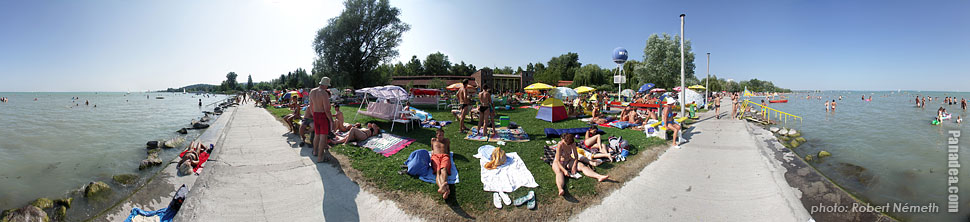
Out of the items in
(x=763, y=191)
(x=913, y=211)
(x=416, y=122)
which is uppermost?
(x=416, y=122)

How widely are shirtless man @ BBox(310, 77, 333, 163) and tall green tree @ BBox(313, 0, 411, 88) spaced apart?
25300 millimetres

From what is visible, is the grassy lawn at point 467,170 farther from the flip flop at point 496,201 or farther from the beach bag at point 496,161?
the beach bag at point 496,161

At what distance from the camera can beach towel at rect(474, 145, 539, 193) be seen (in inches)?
185

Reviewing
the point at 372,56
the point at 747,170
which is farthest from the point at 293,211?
the point at 372,56

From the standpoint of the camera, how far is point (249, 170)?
18.6 ft

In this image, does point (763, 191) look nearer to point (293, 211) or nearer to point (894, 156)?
point (293, 211)

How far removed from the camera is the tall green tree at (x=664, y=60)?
3612 centimetres

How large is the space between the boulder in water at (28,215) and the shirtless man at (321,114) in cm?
372

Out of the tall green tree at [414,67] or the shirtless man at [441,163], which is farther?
the tall green tree at [414,67]

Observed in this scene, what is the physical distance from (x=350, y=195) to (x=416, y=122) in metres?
6.20

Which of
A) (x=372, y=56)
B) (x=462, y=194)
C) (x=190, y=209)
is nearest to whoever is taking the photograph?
(x=190, y=209)

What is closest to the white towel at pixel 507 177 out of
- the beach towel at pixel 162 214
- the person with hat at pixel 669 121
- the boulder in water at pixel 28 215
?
the beach towel at pixel 162 214

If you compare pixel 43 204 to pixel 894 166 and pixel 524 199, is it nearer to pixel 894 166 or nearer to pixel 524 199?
pixel 524 199

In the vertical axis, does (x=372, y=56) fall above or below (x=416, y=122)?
above
